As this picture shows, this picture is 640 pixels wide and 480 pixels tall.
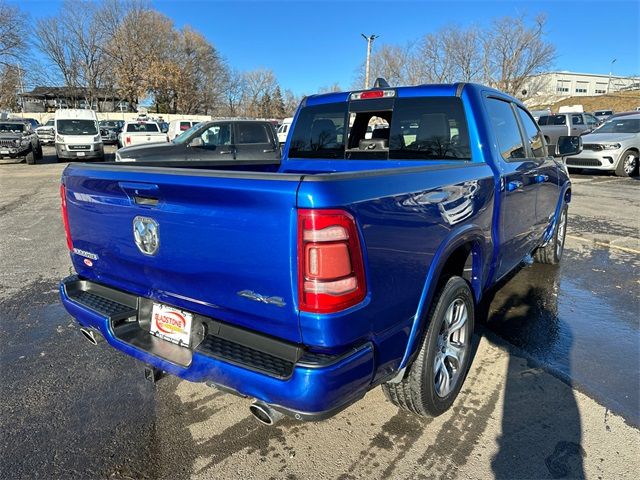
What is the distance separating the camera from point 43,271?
5.47m

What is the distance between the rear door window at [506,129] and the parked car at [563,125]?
63.5 ft

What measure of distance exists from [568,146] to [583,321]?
1.90m

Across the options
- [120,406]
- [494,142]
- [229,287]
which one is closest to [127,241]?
[229,287]

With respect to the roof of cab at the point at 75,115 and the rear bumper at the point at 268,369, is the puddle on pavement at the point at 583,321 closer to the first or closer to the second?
the rear bumper at the point at 268,369

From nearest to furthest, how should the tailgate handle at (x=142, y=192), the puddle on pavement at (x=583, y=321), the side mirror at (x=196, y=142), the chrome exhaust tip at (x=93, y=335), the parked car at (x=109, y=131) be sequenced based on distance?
the tailgate handle at (x=142, y=192)
the chrome exhaust tip at (x=93, y=335)
the puddle on pavement at (x=583, y=321)
the side mirror at (x=196, y=142)
the parked car at (x=109, y=131)

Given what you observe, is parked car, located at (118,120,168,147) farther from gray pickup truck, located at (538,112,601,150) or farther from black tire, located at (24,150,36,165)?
gray pickup truck, located at (538,112,601,150)

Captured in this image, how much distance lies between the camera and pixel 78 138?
19891mm

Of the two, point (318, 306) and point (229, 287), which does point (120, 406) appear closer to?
point (229, 287)

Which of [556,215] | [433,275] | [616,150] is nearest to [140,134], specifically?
[616,150]

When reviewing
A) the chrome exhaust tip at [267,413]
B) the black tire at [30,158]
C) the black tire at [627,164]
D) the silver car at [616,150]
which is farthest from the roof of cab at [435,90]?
the black tire at [30,158]

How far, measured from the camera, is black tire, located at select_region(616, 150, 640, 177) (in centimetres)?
1462

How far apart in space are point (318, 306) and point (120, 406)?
181cm

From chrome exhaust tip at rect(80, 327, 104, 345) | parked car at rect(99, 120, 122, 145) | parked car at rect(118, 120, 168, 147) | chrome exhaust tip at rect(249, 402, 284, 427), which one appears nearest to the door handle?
chrome exhaust tip at rect(249, 402, 284, 427)

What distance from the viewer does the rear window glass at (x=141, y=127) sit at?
22062mm
